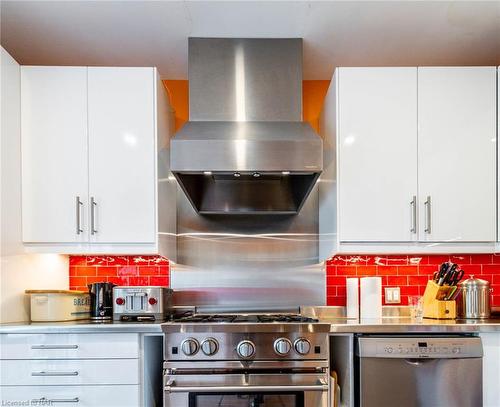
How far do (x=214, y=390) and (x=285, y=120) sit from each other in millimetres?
1360

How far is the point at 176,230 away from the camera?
2771mm

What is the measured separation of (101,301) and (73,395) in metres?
0.51

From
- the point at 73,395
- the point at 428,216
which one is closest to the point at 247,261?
the point at 428,216

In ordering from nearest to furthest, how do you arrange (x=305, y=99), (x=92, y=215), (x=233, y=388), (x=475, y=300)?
1. (x=233, y=388)
2. (x=92, y=215)
3. (x=475, y=300)
4. (x=305, y=99)

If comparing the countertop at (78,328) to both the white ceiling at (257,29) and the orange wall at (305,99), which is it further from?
the white ceiling at (257,29)

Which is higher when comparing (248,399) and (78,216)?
(78,216)

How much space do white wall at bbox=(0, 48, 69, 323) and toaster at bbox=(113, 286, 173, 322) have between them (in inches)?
18.1

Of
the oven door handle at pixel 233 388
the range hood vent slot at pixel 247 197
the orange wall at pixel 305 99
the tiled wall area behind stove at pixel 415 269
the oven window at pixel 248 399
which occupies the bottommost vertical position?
the oven window at pixel 248 399

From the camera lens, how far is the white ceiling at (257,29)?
2.09 meters

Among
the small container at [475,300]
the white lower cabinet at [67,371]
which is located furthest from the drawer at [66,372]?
the small container at [475,300]

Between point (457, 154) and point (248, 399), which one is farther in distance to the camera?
point (457, 154)

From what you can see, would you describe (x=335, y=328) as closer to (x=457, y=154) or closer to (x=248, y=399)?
(x=248, y=399)

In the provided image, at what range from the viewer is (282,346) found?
199 cm

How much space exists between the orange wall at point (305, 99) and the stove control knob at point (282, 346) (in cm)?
142
